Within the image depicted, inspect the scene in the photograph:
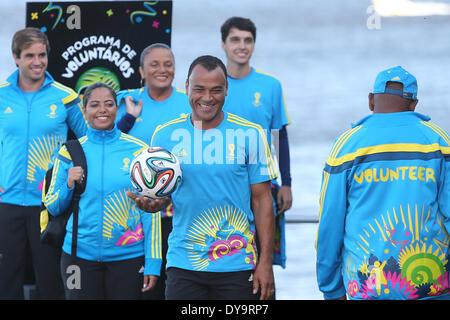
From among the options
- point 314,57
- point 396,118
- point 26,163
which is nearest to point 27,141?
point 26,163

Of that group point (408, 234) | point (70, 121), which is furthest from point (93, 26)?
point (408, 234)

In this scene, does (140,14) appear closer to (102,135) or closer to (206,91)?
(102,135)

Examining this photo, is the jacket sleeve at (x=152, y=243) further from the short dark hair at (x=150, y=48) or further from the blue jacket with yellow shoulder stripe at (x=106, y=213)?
the short dark hair at (x=150, y=48)

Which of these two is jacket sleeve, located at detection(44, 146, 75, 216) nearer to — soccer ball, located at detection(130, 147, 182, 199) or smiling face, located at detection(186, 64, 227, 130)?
soccer ball, located at detection(130, 147, 182, 199)

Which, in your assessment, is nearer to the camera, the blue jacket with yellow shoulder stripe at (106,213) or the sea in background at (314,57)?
the blue jacket with yellow shoulder stripe at (106,213)

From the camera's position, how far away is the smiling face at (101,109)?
4340 millimetres

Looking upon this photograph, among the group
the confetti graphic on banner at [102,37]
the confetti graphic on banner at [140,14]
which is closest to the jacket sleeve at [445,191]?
the confetti graphic on banner at [102,37]

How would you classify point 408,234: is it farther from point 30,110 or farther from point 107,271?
point 30,110

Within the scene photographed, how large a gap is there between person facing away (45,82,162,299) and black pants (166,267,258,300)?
1.95 feet

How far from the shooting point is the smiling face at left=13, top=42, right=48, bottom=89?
16.5 feet

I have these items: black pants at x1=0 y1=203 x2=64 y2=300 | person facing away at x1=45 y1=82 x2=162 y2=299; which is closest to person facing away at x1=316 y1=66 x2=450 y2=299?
person facing away at x1=45 y1=82 x2=162 y2=299

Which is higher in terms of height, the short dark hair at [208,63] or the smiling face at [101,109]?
the short dark hair at [208,63]

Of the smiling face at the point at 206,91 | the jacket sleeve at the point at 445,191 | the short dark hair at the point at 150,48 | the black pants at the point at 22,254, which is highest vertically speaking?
the short dark hair at the point at 150,48

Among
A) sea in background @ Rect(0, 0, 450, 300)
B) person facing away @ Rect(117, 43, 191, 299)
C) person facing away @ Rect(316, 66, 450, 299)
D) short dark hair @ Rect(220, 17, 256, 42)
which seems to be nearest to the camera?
person facing away @ Rect(316, 66, 450, 299)
